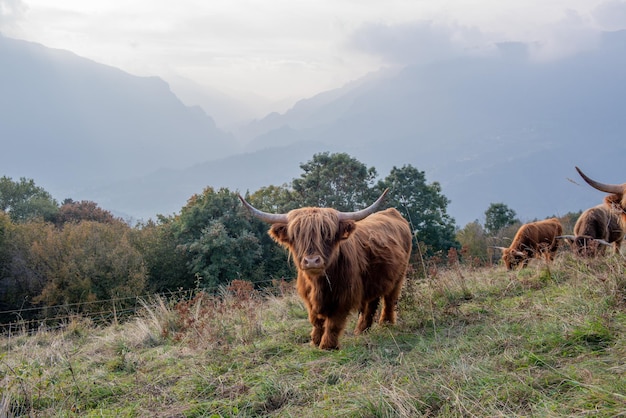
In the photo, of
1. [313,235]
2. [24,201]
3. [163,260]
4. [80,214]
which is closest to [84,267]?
[163,260]

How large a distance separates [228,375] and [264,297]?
4608mm

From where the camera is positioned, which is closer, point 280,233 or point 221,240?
point 280,233

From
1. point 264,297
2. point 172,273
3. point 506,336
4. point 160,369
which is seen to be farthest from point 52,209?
point 506,336

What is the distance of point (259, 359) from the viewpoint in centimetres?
455

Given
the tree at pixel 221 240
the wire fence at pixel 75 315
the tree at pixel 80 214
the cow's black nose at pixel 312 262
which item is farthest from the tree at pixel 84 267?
the cow's black nose at pixel 312 262

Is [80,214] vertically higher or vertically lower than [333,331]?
higher

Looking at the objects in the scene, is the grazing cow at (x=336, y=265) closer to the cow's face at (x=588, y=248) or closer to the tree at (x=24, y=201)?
the cow's face at (x=588, y=248)

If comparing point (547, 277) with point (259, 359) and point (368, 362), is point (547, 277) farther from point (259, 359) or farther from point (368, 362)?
point (259, 359)

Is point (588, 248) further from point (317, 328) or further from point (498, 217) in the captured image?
point (498, 217)

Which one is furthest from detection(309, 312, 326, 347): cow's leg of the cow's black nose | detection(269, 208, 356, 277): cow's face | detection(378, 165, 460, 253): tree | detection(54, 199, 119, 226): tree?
detection(54, 199, 119, 226): tree

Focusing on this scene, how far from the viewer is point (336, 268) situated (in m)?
5.20

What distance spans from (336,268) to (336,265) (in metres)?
0.04

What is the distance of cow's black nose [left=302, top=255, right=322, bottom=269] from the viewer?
4.58 m

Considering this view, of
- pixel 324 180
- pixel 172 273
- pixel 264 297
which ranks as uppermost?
pixel 324 180
